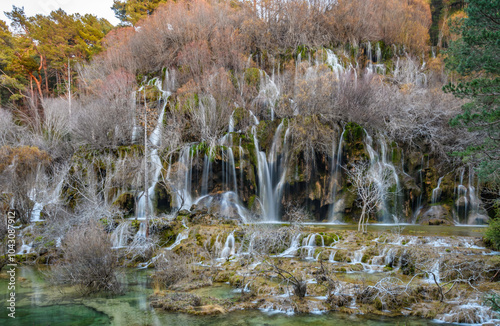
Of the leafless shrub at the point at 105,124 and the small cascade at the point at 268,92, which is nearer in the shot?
the leafless shrub at the point at 105,124

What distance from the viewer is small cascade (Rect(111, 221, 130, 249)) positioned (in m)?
16.6

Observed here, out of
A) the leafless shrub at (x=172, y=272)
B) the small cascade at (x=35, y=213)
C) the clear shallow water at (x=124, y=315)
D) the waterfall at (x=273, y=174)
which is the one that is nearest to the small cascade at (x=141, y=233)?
the leafless shrub at (x=172, y=272)

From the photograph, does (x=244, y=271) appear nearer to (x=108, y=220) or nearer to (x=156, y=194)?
(x=108, y=220)

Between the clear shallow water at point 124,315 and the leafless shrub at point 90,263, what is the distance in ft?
1.52

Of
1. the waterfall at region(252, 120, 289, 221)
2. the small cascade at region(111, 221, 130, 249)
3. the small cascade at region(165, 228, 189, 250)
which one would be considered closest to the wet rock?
the waterfall at region(252, 120, 289, 221)

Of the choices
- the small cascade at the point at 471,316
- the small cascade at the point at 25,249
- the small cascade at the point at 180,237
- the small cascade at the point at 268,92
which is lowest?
the small cascade at the point at 471,316

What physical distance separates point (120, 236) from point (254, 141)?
11.2 metres

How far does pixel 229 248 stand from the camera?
1480 cm

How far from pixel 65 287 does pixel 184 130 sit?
1744cm

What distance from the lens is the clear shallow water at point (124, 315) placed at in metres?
8.37

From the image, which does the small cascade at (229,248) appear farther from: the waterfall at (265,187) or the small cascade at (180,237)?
the waterfall at (265,187)

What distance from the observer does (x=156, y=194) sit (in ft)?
75.2

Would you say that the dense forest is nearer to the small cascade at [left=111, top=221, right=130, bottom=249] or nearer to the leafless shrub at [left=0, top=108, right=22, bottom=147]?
the small cascade at [left=111, top=221, right=130, bottom=249]

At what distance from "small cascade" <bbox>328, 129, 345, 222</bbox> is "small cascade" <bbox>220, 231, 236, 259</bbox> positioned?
9.96 meters
